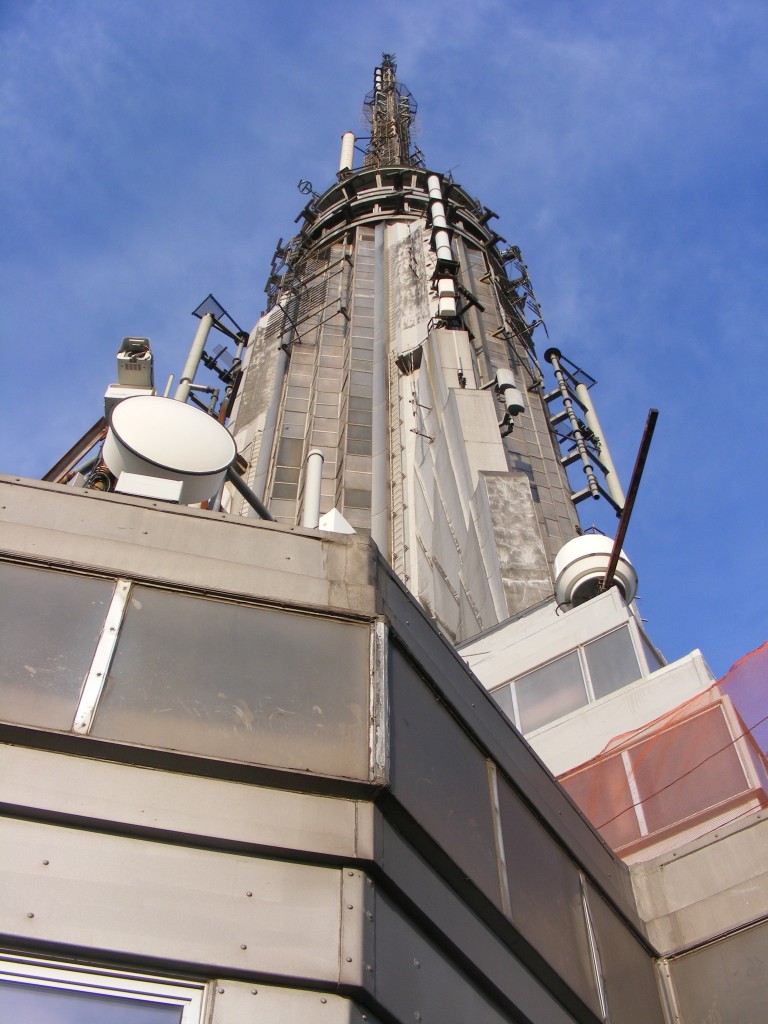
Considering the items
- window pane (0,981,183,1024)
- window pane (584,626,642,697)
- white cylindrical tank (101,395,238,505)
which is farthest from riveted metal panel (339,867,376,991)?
window pane (584,626,642,697)

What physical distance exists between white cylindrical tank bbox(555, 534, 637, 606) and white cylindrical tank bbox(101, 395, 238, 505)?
29.7ft

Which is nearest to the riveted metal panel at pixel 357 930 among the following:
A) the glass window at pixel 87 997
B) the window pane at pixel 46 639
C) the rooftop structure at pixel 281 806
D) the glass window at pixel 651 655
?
the rooftop structure at pixel 281 806

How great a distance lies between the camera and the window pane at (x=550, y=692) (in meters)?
16.0

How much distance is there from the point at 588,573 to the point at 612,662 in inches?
84.9

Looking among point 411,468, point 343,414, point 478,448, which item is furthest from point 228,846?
point 343,414

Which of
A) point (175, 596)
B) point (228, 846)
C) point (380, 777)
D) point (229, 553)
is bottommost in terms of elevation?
point (228, 846)

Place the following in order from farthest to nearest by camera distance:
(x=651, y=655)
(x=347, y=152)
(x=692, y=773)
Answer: (x=347, y=152) → (x=651, y=655) → (x=692, y=773)

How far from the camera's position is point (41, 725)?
20.1ft

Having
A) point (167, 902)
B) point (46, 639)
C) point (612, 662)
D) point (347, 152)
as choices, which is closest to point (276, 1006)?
point (167, 902)

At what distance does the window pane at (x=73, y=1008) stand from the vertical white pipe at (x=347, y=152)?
65130mm

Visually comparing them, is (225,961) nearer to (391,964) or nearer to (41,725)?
(391,964)

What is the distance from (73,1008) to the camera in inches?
196

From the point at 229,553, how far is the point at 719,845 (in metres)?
5.15

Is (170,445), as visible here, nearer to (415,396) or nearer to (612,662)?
(612,662)
